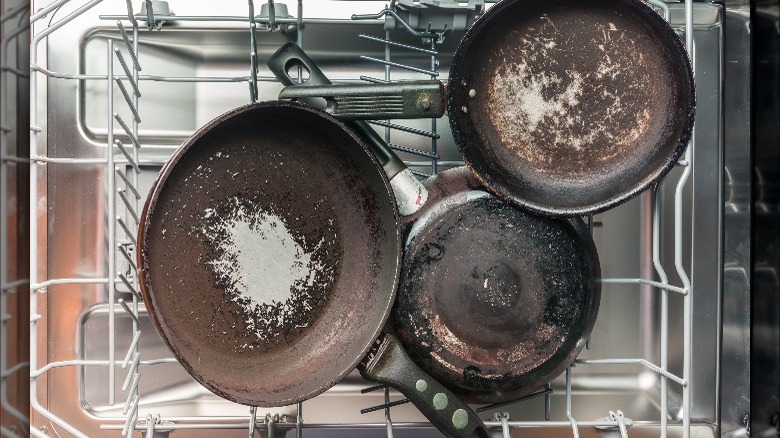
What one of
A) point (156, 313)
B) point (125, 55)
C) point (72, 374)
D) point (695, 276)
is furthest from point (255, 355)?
point (695, 276)

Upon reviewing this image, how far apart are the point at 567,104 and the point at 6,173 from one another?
520 mm

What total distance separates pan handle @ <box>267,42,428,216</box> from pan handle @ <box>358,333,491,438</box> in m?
0.14

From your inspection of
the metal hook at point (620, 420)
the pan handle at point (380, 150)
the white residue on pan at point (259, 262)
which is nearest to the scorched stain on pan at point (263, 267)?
the white residue on pan at point (259, 262)

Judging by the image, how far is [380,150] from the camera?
0.64 meters

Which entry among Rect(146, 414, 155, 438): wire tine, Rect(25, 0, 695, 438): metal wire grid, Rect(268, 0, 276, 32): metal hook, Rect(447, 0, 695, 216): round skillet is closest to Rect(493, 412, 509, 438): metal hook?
Rect(25, 0, 695, 438): metal wire grid

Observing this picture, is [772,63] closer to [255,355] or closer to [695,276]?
[695,276]

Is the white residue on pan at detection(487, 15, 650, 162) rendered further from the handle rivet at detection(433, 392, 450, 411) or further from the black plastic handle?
the handle rivet at detection(433, 392, 450, 411)

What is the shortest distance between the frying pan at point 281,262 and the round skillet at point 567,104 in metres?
0.13

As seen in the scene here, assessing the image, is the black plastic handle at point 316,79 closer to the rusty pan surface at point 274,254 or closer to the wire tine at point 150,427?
the rusty pan surface at point 274,254

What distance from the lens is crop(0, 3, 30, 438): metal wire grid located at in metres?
0.50

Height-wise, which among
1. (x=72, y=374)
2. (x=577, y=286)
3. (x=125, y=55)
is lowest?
(x=72, y=374)

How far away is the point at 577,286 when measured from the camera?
632mm

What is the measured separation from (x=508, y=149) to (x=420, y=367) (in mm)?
241

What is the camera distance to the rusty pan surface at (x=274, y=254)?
23.4 inches
